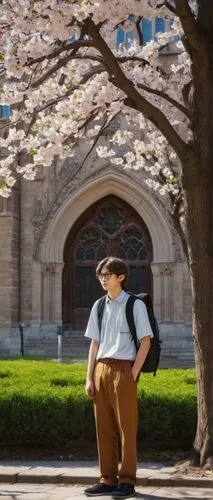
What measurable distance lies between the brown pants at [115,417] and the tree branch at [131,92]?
99.9 inches

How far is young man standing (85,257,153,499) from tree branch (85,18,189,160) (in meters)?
1.84

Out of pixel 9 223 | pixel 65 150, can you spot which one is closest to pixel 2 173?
pixel 65 150

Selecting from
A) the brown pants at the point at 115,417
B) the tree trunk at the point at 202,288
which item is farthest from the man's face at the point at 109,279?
the tree trunk at the point at 202,288

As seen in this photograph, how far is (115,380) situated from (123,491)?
0.87 m

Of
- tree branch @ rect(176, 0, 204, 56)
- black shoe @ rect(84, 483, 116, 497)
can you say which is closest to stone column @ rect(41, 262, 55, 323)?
tree branch @ rect(176, 0, 204, 56)

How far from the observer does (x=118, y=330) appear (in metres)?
6.93

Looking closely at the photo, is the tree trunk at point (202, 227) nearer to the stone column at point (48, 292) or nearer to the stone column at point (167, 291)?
the stone column at point (167, 291)

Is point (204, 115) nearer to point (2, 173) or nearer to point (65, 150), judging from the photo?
point (65, 150)

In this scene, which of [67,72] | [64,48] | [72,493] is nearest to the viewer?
[72,493]

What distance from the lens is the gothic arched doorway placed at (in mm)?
26703

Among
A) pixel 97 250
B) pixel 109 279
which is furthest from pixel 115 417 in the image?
pixel 97 250

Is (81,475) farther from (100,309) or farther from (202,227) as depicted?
(202,227)

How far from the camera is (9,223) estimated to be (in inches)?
1013

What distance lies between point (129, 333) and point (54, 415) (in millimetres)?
2533
